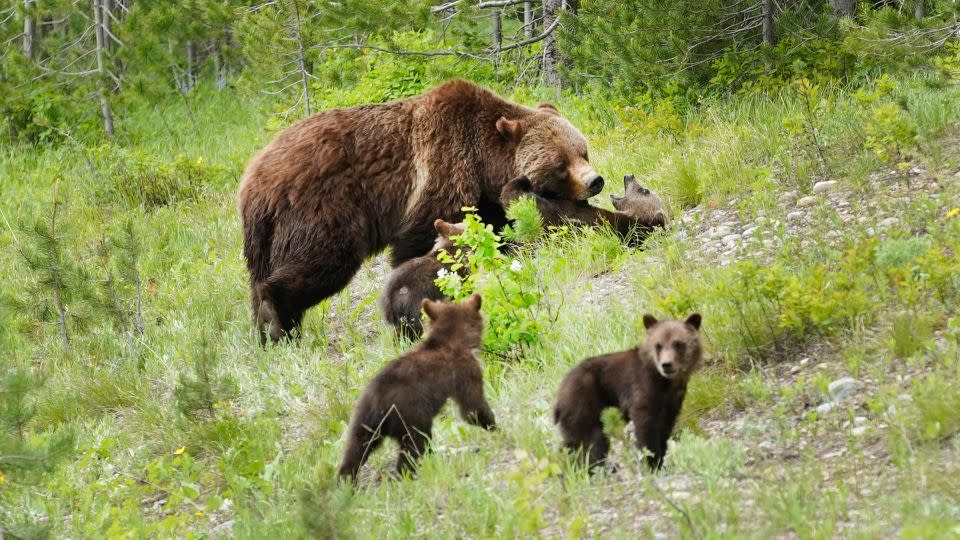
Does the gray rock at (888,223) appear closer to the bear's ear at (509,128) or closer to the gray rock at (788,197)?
the gray rock at (788,197)

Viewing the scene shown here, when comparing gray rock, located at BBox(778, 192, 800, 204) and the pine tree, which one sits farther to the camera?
the pine tree

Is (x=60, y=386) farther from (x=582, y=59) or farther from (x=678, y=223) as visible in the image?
(x=582, y=59)

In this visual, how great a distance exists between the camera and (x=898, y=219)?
705cm

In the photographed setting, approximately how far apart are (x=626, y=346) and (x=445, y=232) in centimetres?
216

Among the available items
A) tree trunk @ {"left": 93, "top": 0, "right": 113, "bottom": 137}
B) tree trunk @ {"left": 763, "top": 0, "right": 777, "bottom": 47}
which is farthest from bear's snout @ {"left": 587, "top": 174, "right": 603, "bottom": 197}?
tree trunk @ {"left": 93, "top": 0, "right": 113, "bottom": 137}

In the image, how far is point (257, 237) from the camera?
8562 millimetres

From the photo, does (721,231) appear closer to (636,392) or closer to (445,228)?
(445,228)

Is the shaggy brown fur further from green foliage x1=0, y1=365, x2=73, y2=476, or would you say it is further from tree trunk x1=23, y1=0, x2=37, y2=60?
tree trunk x1=23, y1=0, x2=37, y2=60

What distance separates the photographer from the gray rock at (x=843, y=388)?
5316 mm

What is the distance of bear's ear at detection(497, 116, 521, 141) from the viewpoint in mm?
9172

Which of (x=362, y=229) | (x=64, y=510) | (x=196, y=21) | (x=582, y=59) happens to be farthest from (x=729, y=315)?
(x=196, y=21)

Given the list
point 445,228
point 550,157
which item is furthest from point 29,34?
point 445,228

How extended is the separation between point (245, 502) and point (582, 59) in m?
7.30

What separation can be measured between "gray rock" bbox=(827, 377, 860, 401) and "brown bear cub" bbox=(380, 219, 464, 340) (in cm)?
293
